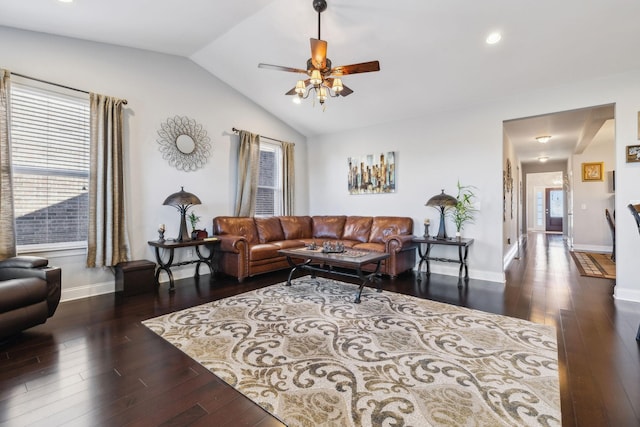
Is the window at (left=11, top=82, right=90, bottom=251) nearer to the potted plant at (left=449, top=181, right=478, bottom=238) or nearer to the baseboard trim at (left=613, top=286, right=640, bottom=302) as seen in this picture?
the potted plant at (left=449, top=181, right=478, bottom=238)

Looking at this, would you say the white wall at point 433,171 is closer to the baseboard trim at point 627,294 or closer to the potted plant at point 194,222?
the baseboard trim at point 627,294

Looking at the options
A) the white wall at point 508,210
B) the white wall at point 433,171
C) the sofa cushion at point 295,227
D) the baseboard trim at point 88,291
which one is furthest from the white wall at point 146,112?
the white wall at point 508,210

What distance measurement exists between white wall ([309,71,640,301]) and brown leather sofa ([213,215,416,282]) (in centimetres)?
44

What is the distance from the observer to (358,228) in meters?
5.64

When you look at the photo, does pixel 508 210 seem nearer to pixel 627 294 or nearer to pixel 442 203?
pixel 442 203

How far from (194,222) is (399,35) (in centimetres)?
395

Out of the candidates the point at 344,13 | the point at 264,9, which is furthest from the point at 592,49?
the point at 264,9

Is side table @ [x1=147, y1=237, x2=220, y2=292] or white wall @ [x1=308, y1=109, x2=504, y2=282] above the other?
white wall @ [x1=308, y1=109, x2=504, y2=282]

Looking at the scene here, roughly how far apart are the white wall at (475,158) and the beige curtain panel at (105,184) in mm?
3962

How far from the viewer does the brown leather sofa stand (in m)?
4.48

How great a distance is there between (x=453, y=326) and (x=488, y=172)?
9.46ft

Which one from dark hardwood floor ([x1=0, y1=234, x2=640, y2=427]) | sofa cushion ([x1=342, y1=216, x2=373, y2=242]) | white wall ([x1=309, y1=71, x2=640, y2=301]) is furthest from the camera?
sofa cushion ([x1=342, y1=216, x2=373, y2=242])

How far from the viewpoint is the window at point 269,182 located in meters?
6.00

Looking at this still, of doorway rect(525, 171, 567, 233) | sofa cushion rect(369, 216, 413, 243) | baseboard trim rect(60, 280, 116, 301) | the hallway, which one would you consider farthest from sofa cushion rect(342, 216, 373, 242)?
doorway rect(525, 171, 567, 233)
